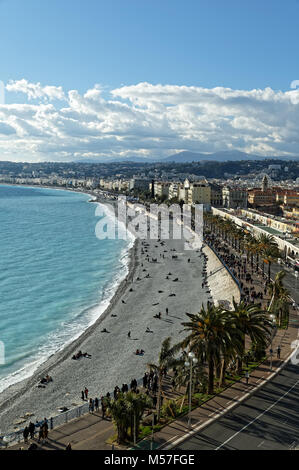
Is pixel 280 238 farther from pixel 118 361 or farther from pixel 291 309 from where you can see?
pixel 118 361

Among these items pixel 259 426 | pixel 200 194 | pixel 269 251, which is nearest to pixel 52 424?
pixel 259 426

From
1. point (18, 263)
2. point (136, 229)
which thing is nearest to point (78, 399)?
point (18, 263)

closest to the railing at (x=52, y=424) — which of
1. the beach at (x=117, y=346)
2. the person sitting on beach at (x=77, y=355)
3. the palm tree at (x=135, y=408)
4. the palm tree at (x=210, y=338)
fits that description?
the beach at (x=117, y=346)

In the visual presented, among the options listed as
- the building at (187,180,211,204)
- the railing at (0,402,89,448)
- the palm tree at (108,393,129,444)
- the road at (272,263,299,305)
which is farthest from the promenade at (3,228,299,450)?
the building at (187,180,211,204)

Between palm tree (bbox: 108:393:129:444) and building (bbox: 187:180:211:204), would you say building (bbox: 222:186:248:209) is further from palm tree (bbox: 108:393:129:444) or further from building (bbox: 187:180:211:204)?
palm tree (bbox: 108:393:129:444)

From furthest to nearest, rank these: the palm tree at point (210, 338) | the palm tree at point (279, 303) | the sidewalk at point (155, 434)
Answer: the palm tree at point (279, 303), the palm tree at point (210, 338), the sidewalk at point (155, 434)

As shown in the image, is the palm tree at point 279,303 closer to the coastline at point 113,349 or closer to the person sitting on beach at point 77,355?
the coastline at point 113,349

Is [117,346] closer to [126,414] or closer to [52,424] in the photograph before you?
[52,424]
